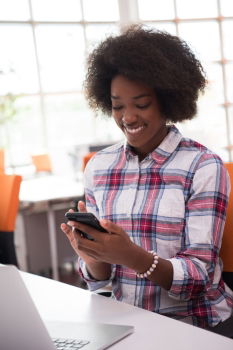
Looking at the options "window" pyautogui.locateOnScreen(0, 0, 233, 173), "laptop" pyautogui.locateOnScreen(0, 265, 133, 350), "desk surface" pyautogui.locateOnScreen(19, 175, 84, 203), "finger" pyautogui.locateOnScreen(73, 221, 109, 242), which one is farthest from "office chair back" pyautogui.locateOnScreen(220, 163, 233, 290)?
"window" pyautogui.locateOnScreen(0, 0, 233, 173)

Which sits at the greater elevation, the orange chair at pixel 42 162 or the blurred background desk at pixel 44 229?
the orange chair at pixel 42 162

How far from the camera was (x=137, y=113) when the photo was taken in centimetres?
149

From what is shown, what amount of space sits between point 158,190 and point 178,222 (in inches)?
4.6

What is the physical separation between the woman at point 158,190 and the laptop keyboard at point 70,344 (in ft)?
0.75

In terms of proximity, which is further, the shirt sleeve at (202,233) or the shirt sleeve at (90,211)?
the shirt sleeve at (90,211)

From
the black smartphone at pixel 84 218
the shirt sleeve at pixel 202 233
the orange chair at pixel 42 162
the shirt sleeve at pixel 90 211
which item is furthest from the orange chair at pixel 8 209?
the orange chair at pixel 42 162

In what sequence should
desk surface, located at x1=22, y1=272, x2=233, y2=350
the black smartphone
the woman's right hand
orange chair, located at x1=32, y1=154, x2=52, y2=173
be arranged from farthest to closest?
orange chair, located at x1=32, y1=154, x2=52, y2=173 < the woman's right hand < the black smartphone < desk surface, located at x1=22, y1=272, x2=233, y2=350

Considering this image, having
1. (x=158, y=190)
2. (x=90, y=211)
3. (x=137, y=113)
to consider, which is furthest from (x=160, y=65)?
(x=90, y=211)

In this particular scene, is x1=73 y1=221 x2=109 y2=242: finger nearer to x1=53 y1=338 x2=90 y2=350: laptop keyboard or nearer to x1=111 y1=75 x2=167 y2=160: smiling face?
x1=53 y1=338 x2=90 y2=350: laptop keyboard

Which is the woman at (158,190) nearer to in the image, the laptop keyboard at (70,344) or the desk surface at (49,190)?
the laptop keyboard at (70,344)

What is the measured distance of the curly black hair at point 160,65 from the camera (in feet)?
4.84

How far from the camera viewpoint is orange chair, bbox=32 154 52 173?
696 centimetres

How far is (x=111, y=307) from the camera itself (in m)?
1.23

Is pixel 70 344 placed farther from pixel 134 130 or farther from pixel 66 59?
pixel 66 59
